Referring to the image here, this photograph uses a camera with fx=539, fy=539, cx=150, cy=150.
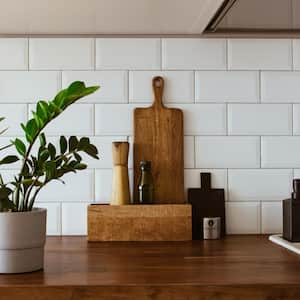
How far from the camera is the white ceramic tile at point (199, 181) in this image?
56.7 inches

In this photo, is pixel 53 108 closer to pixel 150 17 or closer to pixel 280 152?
pixel 150 17

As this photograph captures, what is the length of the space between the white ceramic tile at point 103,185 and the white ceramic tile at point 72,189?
0.04 feet

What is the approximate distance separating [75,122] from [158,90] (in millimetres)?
237

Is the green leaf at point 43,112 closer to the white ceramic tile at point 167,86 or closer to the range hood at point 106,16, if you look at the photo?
the range hood at point 106,16

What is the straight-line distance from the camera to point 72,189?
56.3 inches

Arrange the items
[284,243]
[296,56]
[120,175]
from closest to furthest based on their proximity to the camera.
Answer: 1. [284,243]
2. [120,175]
3. [296,56]

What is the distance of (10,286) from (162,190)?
636mm

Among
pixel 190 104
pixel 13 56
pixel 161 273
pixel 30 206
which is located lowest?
pixel 161 273

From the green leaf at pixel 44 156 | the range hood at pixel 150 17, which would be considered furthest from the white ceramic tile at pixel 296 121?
the green leaf at pixel 44 156

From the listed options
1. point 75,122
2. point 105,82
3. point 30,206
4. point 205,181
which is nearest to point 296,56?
point 205,181

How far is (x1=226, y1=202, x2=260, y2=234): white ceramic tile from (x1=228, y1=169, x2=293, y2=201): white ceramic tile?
0.02m

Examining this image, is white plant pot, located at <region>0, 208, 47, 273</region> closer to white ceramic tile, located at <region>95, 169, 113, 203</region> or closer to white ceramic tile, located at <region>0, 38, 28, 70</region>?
white ceramic tile, located at <region>95, 169, 113, 203</region>

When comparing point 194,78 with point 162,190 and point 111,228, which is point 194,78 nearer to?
point 162,190

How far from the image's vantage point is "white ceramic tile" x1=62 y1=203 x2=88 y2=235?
4.69 ft
